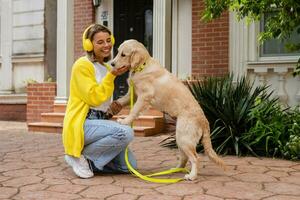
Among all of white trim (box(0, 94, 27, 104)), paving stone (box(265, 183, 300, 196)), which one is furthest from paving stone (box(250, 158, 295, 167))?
white trim (box(0, 94, 27, 104))

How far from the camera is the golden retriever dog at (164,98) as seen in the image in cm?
407

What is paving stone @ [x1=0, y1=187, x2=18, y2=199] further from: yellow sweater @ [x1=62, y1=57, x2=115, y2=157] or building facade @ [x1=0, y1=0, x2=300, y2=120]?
building facade @ [x1=0, y1=0, x2=300, y2=120]

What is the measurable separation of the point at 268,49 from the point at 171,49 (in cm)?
193

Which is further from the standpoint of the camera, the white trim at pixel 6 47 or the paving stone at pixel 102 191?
the white trim at pixel 6 47

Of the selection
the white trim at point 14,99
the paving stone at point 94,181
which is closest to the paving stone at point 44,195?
the paving stone at point 94,181

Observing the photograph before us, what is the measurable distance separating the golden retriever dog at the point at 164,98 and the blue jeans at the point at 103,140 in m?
0.12

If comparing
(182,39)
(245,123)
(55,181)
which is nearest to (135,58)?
(55,181)

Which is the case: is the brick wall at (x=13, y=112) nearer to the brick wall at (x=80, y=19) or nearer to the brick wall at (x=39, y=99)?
the brick wall at (x=39, y=99)

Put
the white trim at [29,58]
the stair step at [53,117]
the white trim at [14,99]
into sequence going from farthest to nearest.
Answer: the white trim at [14,99] < the white trim at [29,58] < the stair step at [53,117]

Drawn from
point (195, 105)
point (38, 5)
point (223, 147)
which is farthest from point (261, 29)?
point (38, 5)

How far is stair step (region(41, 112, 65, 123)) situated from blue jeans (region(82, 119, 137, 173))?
15.9 ft

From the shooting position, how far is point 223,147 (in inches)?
226

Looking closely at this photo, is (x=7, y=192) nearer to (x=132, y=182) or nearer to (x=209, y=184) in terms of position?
(x=132, y=182)

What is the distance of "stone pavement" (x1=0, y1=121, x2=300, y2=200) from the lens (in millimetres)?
3615
